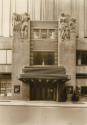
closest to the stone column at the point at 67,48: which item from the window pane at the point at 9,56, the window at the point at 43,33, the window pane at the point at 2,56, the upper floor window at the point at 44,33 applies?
the upper floor window at the point at 44,33

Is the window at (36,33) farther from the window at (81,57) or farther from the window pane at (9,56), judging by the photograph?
the window at (81,57)

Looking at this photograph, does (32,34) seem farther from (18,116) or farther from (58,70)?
(18,116)

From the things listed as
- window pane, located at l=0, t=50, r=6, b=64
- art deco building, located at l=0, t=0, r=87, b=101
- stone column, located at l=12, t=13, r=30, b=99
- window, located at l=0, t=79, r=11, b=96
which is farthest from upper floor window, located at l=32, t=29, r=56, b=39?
window, located at l=0, t=79, r=11, b=96

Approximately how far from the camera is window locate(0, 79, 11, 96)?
151 ft

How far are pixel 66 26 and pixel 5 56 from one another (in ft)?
26.9

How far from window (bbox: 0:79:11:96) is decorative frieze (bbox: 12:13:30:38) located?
5953 mm

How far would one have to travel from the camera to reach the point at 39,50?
44969 millimetres

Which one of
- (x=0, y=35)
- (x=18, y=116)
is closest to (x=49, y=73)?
(x=0, y=35)

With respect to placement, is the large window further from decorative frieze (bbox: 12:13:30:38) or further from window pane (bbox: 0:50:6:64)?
decorative frieze (bbox: 12:13:30:38)

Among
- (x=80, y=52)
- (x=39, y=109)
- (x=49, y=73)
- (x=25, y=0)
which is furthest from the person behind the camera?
(x=25, y=0)

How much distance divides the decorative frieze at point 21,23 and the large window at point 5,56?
3166 mm

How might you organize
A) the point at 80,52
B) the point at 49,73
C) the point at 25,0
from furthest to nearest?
the point at 25,0 → the point at 80,52 → the point at 49,73

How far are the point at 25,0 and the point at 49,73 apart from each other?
14101 millimetres

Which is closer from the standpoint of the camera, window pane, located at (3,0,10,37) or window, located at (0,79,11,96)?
window, located at (0,79,11,96)
